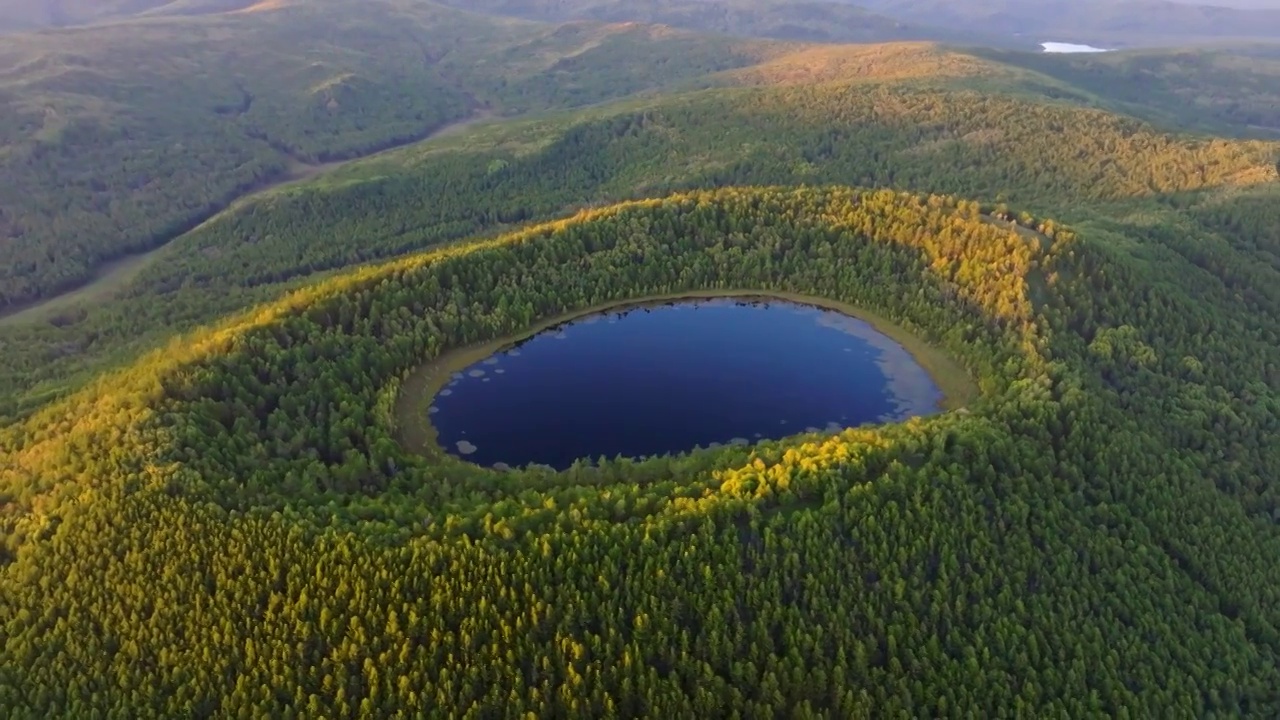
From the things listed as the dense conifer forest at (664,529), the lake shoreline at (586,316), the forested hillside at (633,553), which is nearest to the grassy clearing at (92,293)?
the dense conifer forest at (664,529)

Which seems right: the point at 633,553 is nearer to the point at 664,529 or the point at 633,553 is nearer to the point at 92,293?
the point at 664,529

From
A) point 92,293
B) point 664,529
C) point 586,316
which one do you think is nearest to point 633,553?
point 664,529

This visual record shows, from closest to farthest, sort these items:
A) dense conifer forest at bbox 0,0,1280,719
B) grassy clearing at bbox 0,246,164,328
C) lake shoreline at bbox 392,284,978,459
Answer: dense conifer forest at bbox 0,0,1280,719 < lake shoreline at bbox 392,284,978,459 < grassy clearing at bbox 0,246,164,328

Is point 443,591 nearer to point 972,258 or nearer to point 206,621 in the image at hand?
point 206,621

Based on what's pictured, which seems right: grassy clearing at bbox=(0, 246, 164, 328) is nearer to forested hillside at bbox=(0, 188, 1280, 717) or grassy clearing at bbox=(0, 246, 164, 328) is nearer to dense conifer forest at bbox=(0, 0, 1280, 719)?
dense conifer forest at bbox=(0, 0, 1280, 719)

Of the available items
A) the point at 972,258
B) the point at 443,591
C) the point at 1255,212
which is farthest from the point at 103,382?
the point at 1255,212

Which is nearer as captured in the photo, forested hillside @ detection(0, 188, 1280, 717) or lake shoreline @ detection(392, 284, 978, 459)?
forested hillside @ detection(0, 188, 1280, 717)

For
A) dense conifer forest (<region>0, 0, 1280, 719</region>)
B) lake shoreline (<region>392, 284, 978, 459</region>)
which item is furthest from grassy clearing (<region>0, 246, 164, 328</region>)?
lake shoreline (<region>392, 284, 978, 459</region>)
